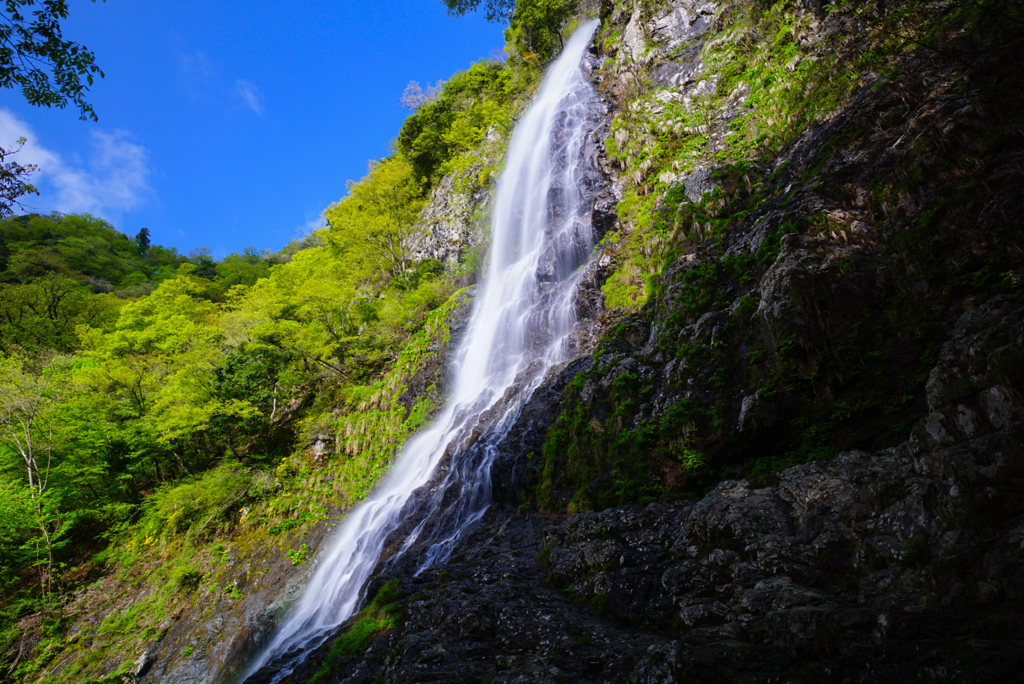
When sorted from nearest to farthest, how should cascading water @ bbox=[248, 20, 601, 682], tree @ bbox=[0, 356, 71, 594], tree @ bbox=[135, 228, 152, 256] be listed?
cascading water @ bbox=[248, 20, 601, 682] < tree @ bbox=[0, 356, 71, 594] < tree @ bbox=[135, 228, 152, 256]

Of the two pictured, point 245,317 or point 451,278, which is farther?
point 451,278

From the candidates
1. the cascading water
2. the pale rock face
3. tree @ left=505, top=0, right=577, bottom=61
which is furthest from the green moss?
tree @ left=505, top=0, right=577, bottom=61

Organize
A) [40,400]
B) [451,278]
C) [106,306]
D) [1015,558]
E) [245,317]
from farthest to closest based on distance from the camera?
[106,306], [451,278], [245,317], [40,400], [1015,558]

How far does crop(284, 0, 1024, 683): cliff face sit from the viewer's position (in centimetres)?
309

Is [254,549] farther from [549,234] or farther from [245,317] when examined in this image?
[549,234]

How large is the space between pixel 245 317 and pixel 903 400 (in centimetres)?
1778

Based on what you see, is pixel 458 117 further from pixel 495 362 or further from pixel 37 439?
pixel 37 439

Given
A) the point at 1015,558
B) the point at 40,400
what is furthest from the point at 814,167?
the point at 40,400

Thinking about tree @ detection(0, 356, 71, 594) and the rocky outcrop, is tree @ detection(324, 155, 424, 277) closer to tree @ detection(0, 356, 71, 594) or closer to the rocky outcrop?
tree @ detection(0, 356, 71, 594)

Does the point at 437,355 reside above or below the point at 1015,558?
above

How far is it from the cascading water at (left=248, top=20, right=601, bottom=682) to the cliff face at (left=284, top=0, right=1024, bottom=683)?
100cm

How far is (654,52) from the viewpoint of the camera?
1589cm

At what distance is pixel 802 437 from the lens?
5254mm

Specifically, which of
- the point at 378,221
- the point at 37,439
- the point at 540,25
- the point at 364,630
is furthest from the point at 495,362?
the point at 540,25
